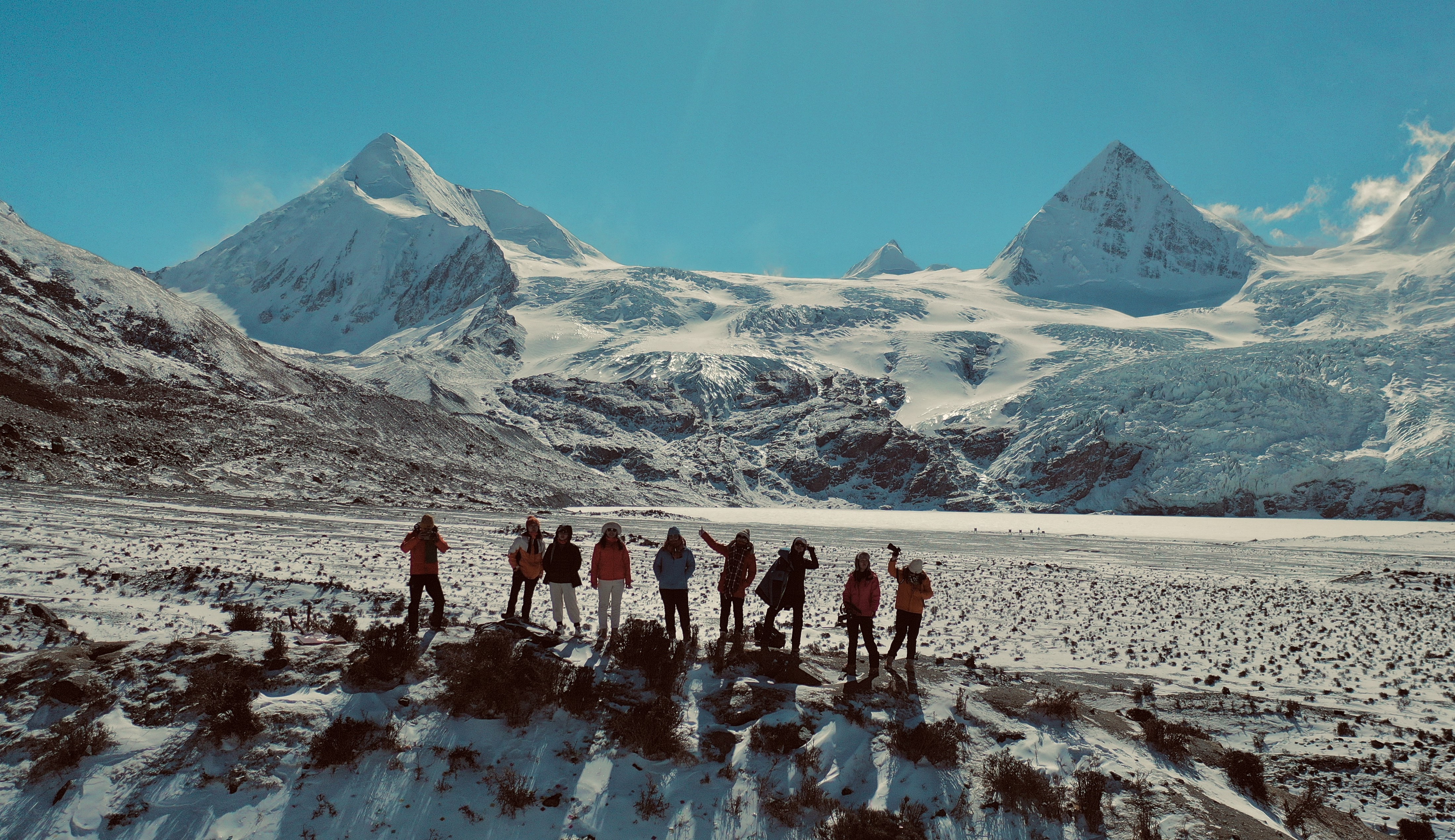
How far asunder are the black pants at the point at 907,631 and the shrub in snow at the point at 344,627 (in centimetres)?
821

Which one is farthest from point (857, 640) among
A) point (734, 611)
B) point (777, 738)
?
point (777, 738)

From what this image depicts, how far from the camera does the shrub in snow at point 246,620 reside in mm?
11633

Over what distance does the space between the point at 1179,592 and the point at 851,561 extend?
577 inches

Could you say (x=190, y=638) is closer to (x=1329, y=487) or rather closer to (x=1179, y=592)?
(x=1179, y=592)

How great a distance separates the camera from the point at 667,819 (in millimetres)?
7426

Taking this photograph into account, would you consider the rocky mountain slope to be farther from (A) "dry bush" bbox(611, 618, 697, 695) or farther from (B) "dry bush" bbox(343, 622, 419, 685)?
(A) "dry bush" bbox(611, 618, 697, 695)

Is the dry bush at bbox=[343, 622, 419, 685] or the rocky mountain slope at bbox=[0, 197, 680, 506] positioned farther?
the rocky mountain slope at bbox=[0, 197, 680, 506]

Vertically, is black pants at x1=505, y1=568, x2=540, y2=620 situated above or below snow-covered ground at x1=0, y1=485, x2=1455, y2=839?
above

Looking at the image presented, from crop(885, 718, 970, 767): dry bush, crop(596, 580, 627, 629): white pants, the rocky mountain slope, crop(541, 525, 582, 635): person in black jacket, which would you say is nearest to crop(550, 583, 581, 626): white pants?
crop(541, 525, 582, 635): person in black jacket

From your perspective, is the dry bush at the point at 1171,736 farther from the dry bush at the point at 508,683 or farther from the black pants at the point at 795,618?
the dry bush at the point at 508,683

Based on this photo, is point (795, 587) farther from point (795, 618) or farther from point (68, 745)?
point (68, 745)

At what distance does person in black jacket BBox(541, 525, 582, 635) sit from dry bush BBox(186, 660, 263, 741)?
422 centimetres

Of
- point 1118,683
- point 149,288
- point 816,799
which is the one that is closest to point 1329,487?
point 1118,683

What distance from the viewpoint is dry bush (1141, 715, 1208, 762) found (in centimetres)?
938
